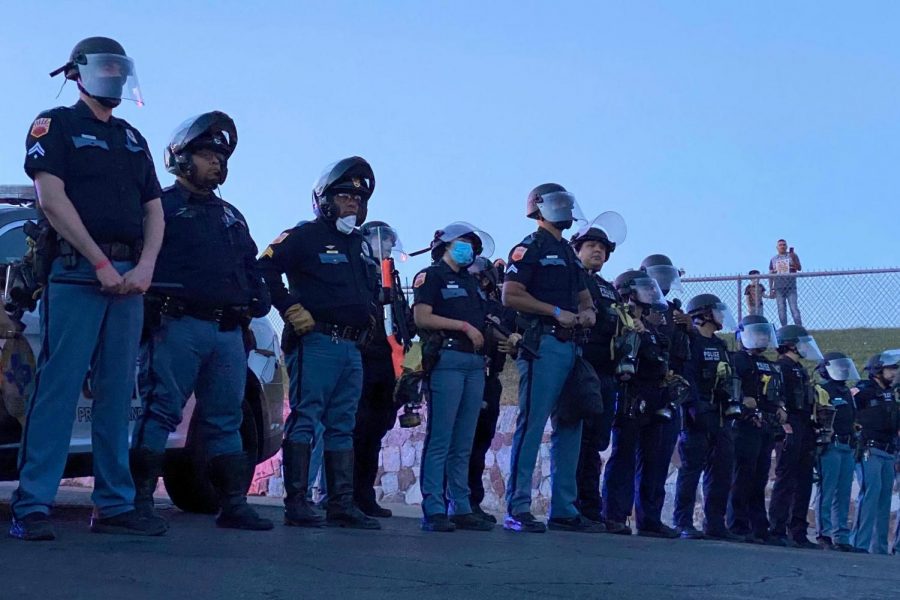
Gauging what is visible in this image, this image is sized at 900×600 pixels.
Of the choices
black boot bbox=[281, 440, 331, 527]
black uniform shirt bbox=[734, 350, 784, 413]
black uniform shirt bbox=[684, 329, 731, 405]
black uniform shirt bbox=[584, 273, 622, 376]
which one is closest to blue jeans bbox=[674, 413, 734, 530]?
black uniform shirt bbox=[684, 329, 731, 405]

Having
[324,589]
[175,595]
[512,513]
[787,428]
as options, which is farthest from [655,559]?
[787,428]

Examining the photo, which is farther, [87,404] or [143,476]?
[87,404]

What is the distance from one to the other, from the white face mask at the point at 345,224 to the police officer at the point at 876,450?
9.15m

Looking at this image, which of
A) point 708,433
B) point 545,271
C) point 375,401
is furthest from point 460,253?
point 708,433

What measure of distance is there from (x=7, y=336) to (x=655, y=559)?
3433mm

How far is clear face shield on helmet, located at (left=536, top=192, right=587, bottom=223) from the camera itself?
32.0 feet

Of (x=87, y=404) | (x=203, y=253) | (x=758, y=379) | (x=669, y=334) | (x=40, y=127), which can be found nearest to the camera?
(x=40, y=127)

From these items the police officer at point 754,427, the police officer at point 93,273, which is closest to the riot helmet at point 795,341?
the police officer at point 754,427

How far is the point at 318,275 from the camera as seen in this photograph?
8.07 m

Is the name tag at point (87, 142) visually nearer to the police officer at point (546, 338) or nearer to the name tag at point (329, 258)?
the name tag at point (329, 258)

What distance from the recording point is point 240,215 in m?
7.55

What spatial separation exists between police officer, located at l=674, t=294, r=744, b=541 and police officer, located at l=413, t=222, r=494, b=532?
10.7ft

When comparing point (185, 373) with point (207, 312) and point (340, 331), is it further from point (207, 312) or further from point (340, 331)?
point (340, 331)

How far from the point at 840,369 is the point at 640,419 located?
230 inches
